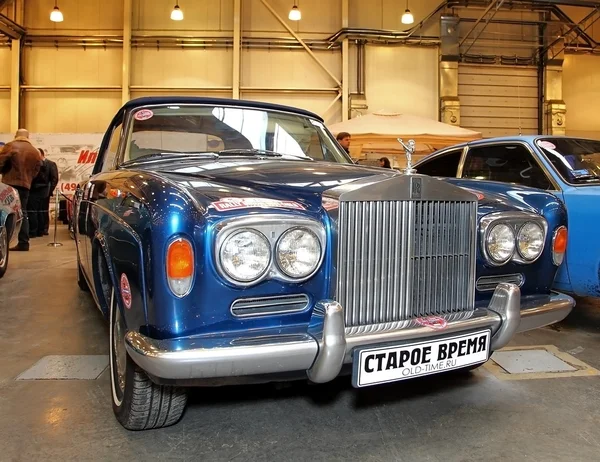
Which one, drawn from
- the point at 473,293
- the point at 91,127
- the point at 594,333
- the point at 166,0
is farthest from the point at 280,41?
the point at 473,293

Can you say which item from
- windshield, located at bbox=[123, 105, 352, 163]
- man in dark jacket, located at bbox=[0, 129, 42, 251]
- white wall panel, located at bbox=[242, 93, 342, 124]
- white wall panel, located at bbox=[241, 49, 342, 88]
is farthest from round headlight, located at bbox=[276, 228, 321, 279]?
white wall panel, located at bbox=[241, 49, 342, 88]

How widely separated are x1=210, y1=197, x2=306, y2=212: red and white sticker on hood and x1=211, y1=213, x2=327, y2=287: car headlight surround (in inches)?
2.0

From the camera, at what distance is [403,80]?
12594mm

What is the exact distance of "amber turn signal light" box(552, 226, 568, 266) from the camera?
2359 millimetres

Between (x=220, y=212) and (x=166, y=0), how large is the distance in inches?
495

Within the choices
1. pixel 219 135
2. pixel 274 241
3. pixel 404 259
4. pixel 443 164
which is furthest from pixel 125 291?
pixel 443 164

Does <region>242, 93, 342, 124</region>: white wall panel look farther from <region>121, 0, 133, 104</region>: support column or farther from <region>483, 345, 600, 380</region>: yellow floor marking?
<region>483, 345, 600, 380</region>: yellow floor marking

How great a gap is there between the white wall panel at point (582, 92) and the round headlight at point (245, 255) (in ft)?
45.9

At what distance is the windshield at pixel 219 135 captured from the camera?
267cm

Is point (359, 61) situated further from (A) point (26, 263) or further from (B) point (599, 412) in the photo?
(B) point (599, 412)

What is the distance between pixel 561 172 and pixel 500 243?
5.72 ft

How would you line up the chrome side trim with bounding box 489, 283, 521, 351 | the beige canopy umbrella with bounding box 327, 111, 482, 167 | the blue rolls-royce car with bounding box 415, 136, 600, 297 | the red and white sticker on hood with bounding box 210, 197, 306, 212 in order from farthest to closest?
the beige canopy umbrella with bounding box 327, 111, 482, 167
the blue rolls-royce car with bounding box 415, 136, 600, 297
the chrome side trim with bounding box 489, 283, 521, 351
the red and white sticker on hood with bounding box 210, 197, 306, 212

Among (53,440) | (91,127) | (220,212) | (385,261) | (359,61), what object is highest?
(359,61)

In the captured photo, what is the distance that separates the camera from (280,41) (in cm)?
1236
